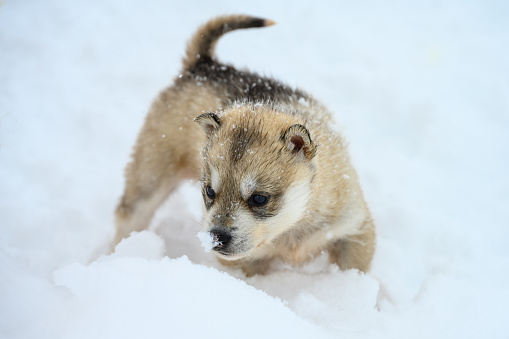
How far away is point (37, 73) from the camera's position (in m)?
5.56

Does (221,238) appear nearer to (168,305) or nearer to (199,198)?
(168,305)

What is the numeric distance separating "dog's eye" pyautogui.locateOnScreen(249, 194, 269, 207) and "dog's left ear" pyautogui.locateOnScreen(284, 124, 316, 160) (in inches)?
14.1

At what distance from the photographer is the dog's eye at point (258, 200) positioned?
2.64 meters

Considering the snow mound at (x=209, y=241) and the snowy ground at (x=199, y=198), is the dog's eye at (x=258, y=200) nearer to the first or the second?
the snow mound at (x=209, y=241)

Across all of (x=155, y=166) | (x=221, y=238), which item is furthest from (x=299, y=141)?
(x=155, y=166)

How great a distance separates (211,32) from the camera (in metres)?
4.23

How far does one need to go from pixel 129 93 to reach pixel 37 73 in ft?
3.65

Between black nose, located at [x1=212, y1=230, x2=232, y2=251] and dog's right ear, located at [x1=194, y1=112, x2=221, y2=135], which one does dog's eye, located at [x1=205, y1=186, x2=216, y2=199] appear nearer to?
black nose, located at [x1=212, y1=230, x2=232, y2=251]

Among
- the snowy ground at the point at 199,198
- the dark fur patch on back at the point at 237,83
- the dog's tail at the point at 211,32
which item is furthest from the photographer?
the dog's tail at the point at 211,32

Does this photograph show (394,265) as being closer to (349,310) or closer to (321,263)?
(321,263)

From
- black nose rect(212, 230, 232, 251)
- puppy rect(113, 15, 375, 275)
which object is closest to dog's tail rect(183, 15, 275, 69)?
puppy rect(113, 15, 375, 275)

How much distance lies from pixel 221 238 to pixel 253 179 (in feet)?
1.26

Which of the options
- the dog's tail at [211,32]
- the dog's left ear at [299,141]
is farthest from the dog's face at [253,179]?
the dog's tail at [211,32]

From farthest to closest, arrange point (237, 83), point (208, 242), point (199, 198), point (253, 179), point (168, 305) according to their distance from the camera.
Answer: point (199, 198) < point (237, 83) < point (253, 179) < point (208, 242) < point (168, 305)
